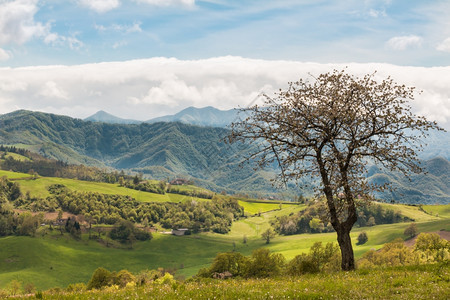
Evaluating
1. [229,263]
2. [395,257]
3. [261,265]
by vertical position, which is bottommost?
[395,257]

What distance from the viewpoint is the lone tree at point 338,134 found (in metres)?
27.6

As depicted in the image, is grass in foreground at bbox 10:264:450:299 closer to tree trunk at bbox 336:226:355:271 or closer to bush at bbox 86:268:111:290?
tree trunk at bbox 336:226:355:271

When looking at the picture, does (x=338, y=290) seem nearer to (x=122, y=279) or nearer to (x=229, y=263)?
(x=229, y=263)

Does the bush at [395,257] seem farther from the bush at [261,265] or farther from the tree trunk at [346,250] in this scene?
the tree trunk at [346,250]

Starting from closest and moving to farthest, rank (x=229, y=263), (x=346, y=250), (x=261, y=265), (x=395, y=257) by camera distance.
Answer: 1. (x=346, y=250)
2. (x=261, y=265)
3. (x=229, y=263)
4. (x=395, y=257)

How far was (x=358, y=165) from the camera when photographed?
29.4 m

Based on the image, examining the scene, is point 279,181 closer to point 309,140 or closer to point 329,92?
point 309,140

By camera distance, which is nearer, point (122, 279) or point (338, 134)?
point (338, 134)

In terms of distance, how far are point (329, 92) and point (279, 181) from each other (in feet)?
29.1

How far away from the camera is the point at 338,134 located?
29672 millimetres

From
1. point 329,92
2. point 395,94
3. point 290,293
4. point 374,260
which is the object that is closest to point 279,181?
point 329,92

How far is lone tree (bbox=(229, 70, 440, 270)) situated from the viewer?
90.6 feet

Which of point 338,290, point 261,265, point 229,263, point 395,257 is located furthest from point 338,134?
point 395,257

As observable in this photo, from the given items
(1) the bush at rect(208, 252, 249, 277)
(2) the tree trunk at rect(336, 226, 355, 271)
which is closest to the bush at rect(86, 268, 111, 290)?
(1) the bush at rect(208, 252, 249, 277)
